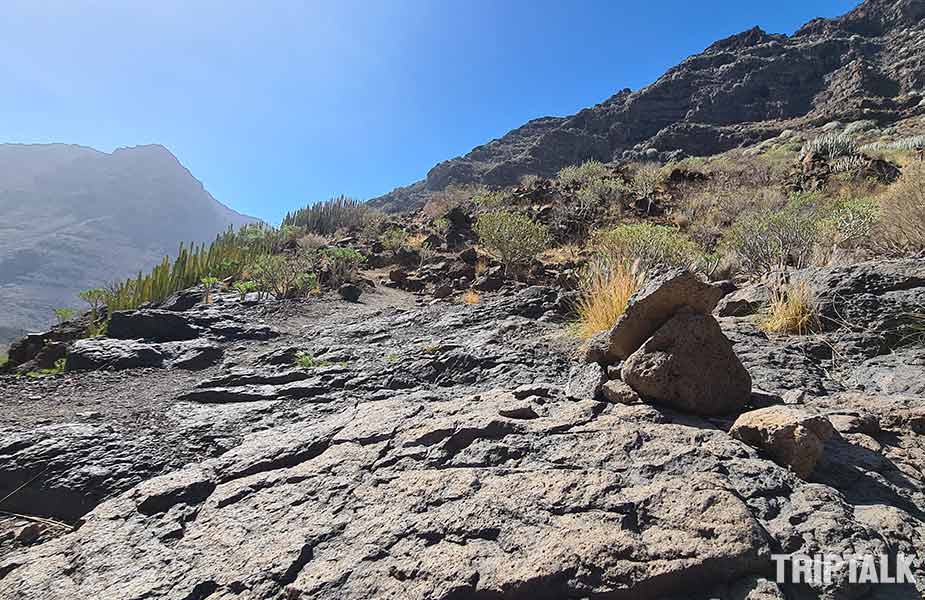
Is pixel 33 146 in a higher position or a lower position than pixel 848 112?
higher

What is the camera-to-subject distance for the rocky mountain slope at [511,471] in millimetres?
1595

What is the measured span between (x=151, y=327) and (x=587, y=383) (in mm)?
7058

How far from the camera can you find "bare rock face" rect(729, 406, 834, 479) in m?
1.85

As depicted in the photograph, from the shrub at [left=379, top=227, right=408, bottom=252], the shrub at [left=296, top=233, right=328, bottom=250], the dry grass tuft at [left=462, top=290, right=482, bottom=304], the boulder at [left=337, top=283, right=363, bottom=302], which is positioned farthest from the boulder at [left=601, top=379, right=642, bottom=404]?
the shrub at [left=296, top=233, right=328, bottom=250]

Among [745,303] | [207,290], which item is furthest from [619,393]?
[207,290]

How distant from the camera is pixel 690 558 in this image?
1.50 meters

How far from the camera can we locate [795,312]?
376 centimetres

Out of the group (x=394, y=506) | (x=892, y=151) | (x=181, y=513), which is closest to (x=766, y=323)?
(x=394, y=506)

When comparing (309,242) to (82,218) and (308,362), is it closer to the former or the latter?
(308,362)

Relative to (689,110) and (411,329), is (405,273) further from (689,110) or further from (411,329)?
(689,110)

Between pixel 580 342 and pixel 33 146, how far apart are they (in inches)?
7470

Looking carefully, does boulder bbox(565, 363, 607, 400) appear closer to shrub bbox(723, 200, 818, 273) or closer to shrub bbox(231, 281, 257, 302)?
shrub bbox(723, 200, 818, 273)

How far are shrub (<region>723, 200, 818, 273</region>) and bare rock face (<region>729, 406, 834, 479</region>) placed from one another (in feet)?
16.4

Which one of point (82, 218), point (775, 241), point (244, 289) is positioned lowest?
point (244, 289)
